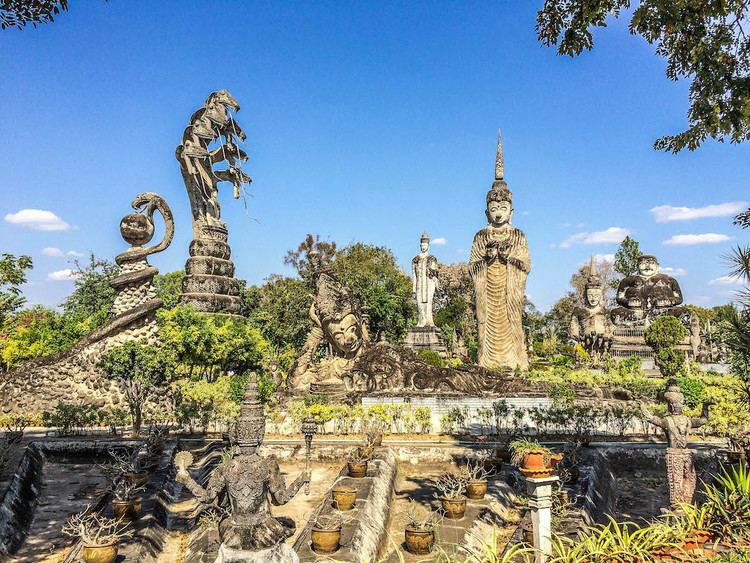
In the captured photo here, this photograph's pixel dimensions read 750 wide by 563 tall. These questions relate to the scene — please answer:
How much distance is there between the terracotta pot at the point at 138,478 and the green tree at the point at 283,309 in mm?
23320

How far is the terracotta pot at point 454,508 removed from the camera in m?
8.14

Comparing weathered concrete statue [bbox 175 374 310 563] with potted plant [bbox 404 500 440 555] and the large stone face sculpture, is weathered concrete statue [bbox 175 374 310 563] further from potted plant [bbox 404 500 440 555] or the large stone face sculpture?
the large stone face sculpture

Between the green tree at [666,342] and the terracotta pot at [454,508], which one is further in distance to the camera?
the green tree at [666,342]

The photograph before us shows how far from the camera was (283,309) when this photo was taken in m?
34.2

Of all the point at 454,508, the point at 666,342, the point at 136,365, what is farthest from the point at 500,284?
the point at 454,508

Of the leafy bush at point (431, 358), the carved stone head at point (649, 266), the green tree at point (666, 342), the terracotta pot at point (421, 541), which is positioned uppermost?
the carved stone head at point (649, 266)

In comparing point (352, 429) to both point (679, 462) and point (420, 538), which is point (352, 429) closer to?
point (420, 538)

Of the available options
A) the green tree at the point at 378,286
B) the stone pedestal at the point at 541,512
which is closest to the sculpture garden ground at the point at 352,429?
the stone pedestal at the point at 541,512

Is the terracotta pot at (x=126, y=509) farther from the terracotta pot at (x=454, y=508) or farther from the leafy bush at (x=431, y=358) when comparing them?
the leafy bush at (x=431, y=358)

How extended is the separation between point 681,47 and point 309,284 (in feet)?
98.3

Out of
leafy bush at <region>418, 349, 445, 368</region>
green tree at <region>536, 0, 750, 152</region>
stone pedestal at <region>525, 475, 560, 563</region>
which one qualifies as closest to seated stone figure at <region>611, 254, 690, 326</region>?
leafy bush at <region>418, 349, 445, 368</region>

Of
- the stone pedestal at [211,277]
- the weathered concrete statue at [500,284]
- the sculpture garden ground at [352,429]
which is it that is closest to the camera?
the sculpture garden ground at [352,429]

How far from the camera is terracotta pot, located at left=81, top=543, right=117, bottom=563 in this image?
610 cm

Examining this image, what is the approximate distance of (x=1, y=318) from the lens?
16.1m
